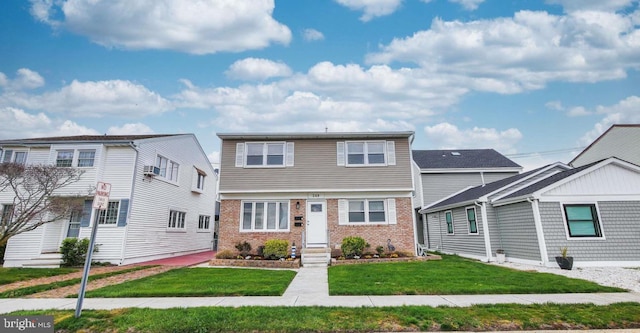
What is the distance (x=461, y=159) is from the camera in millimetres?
23109

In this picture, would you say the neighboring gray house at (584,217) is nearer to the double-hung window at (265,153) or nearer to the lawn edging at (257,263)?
the lawn edging at (257,263)

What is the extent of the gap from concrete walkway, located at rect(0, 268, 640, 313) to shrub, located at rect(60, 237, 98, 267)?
23.6 feet

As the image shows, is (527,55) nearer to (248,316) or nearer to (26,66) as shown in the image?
(248,316)

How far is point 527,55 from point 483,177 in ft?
31.8

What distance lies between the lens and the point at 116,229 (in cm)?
1347

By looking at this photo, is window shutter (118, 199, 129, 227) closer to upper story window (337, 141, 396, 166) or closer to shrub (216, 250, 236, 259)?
shrub (216, 250, 236, 259)

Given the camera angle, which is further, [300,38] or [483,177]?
[483,177]

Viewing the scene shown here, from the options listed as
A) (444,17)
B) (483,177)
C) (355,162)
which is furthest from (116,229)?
(483,177)

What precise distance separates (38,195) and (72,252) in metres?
3.40

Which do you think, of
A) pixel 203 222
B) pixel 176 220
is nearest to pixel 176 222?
pixel 176 220

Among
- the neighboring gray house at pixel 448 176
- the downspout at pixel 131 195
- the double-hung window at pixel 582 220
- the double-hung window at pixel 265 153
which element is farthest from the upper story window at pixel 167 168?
the double-hung window at pixel 582 220

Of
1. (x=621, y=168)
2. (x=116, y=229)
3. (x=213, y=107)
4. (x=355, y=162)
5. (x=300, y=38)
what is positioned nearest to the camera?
(x=621, y=168)

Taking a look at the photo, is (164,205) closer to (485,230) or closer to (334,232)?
(334,232)

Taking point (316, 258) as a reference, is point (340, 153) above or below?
above
